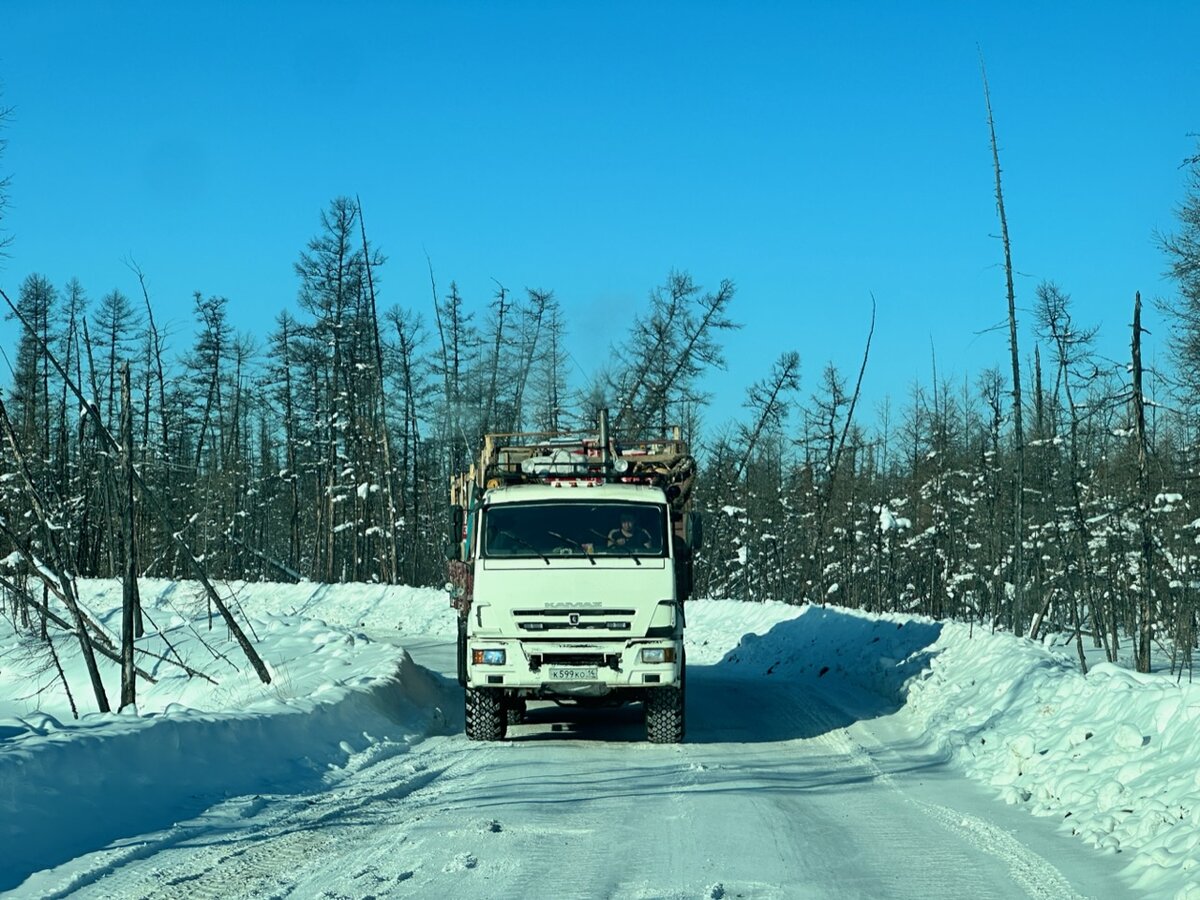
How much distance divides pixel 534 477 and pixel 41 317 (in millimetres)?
37530

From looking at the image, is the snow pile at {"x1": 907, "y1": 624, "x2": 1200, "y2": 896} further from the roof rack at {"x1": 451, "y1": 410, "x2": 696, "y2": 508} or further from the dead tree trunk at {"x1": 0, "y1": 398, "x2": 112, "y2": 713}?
the dead tree trunk at {"x1": 0, "y1": 398, "x2": 112, "y2": 713}

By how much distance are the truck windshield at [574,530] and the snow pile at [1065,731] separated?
3.77 metres

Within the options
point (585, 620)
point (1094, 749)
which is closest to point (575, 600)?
point (585, 620)

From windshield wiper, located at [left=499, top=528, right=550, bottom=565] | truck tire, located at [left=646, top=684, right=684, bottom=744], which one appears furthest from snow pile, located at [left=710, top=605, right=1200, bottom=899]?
windshield wiper, located at [left=499, top=528, right=550, bottom=565]

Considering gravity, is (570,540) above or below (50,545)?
below

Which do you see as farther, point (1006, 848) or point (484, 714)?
point (484, 714)

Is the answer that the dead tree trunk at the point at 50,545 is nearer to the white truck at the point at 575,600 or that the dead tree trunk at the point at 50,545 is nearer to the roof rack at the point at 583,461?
the white truck at the point at 575,600

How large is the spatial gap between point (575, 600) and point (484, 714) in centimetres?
170

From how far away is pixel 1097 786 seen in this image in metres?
8.85

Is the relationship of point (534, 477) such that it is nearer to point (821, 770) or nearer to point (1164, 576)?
point (821, 770)

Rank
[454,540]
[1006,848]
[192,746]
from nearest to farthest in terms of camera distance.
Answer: [1006,848]
[192,746]
[454,540]

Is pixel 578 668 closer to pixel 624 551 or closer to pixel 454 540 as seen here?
pixel 624 551

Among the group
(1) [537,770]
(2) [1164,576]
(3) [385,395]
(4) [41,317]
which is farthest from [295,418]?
(1) [537,770]

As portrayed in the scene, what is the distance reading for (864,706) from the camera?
16.9 m
